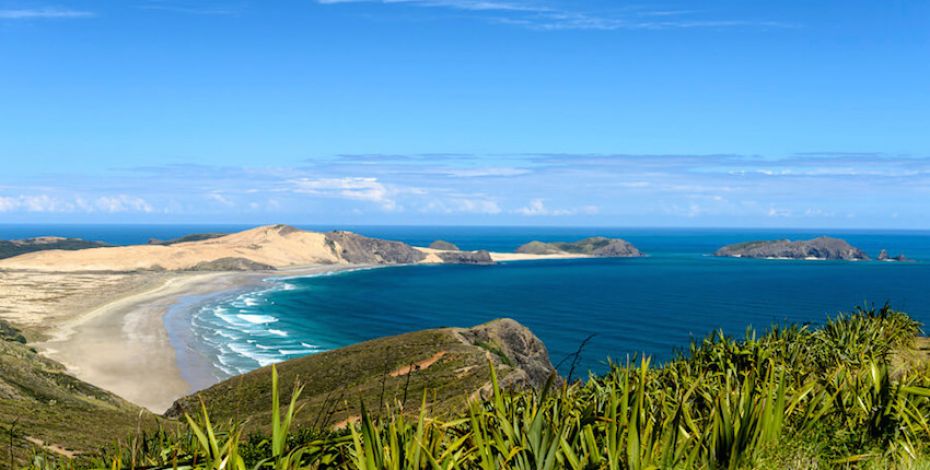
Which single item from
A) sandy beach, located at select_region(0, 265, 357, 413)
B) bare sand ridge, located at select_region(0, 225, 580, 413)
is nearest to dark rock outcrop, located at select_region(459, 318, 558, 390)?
sandy beach, located at select_region(0, 265, 357, 413)

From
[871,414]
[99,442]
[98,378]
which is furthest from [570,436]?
[98,378]

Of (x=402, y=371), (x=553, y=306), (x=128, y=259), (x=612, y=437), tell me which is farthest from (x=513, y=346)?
(x=128, y=259)

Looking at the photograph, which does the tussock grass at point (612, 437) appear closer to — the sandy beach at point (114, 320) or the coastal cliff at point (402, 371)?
the coastal cliff at point (402, 371)

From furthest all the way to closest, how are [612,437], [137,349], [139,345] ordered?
[139,345], [137,349], [612,437]

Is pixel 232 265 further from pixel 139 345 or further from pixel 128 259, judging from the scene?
pixel 139 345

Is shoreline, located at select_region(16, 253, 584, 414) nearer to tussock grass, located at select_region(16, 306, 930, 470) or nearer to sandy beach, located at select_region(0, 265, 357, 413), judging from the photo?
sandy beach, located at select_region(0, 265, 357, 413)

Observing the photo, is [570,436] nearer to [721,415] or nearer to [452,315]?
[721,415]

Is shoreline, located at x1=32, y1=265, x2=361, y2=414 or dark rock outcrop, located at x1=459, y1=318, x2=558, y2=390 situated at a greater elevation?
dark rock outcrop, located at x1=459, y1=318, x2=558, y2=390
